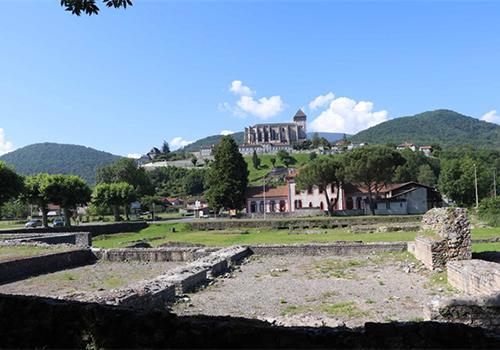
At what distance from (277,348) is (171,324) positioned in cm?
145

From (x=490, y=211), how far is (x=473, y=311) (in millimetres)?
41084

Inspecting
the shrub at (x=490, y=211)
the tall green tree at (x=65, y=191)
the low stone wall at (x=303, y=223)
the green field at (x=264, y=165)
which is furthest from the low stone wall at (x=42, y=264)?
the green field at (x=264, y=165)

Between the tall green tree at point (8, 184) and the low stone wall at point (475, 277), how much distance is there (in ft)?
138

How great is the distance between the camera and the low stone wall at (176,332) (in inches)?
198

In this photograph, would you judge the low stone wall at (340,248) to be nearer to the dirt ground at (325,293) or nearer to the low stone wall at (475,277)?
the dirt ground at (325,293)

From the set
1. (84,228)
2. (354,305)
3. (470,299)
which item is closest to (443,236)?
(354,305)

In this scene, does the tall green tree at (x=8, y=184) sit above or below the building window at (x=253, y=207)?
above

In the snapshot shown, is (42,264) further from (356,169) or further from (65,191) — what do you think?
(356,169)

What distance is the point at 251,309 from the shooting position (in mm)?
12531

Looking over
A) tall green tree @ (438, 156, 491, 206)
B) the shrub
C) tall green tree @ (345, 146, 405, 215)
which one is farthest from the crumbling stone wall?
tall green tree @ (438, 156, 491, 206)

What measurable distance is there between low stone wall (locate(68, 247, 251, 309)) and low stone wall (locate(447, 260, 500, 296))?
9.07m

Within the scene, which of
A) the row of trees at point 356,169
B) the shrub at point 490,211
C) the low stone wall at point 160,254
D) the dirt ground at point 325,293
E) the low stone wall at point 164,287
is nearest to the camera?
the dirt ground at point 325,293

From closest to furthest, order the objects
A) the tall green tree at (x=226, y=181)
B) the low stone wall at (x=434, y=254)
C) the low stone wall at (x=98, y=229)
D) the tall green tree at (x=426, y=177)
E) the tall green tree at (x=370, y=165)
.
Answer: the low stone wall at (x=434, y=254) → the low stone wall at (x=98, y=229) → the tall green tree at (x=370, y=165) → the tall green tree at (x=226, y=181) → the tall green tree at (x=426, y=177)

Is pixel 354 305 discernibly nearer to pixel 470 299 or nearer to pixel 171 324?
pixel 470 299
